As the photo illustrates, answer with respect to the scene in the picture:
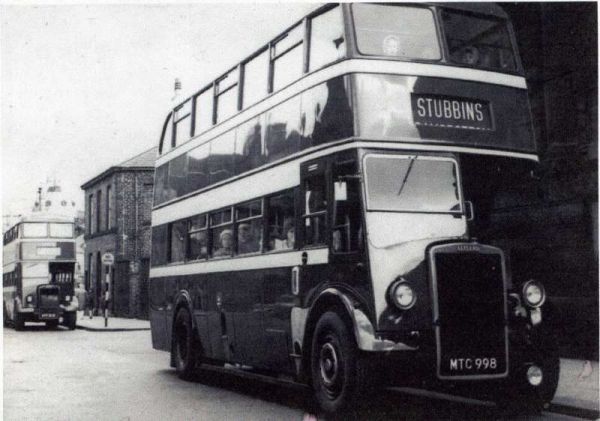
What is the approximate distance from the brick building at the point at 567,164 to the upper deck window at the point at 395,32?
4837 millimetres

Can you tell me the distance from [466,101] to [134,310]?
3300 centimetres

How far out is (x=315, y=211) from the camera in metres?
9.55

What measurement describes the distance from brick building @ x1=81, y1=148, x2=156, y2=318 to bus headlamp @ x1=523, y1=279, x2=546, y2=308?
104 ft

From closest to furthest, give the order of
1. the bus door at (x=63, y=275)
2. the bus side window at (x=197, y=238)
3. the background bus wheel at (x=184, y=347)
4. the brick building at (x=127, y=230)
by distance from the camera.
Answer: the bus side window at (x=197, y=238) < the background bus wheel at (x=184, y=347) < the bus door at (x=63, y=275) < the brick building at (x=127, y=230)

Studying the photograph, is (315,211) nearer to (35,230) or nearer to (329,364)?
(329,364)

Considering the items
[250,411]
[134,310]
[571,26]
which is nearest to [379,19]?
[250,411]

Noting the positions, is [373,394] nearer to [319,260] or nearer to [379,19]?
[319,260]

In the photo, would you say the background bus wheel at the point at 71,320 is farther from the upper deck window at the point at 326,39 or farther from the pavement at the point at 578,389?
the upper deck window at the point at 326,39

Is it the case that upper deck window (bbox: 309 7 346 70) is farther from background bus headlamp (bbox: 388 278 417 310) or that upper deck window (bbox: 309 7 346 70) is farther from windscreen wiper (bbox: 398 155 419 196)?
background bus headlamp (bbox: 388 278 417 310)

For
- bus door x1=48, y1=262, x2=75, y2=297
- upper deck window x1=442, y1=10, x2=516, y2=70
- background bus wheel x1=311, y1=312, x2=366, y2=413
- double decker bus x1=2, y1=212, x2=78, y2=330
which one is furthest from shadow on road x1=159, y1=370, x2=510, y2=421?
bus door x1=48, y1=262, x2=75, y2=297

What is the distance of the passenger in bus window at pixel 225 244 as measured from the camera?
482 inches

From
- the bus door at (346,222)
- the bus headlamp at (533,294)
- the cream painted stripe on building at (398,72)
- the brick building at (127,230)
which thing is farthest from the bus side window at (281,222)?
the brick building at (127,230)

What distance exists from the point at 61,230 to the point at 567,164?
21.4 meters

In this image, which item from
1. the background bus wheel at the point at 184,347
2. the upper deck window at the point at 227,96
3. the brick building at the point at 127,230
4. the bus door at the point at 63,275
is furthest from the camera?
the brick building at the point at 127,230
